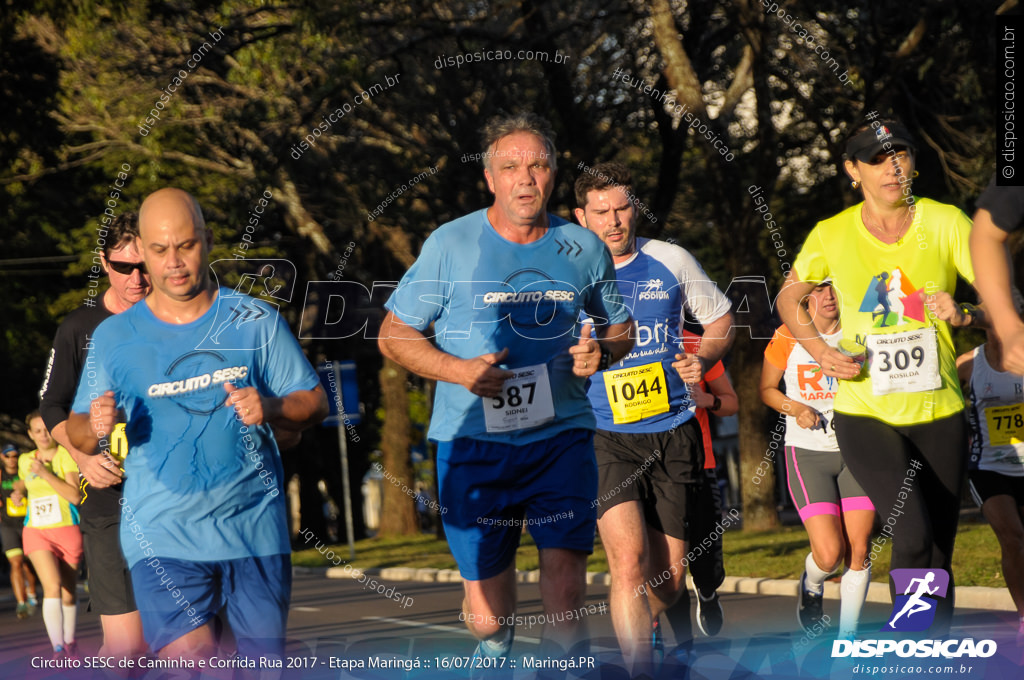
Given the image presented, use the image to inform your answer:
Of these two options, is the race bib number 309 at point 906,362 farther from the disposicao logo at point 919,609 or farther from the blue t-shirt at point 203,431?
the blue t-shirt at point 203,431

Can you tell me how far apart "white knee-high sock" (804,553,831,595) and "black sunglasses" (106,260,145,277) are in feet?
13.0

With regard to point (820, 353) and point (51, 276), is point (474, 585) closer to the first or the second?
point (820, 353)

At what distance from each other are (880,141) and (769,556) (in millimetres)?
9460

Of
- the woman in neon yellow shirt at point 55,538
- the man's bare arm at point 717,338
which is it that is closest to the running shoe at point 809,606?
the man's bare arm at point 717,338

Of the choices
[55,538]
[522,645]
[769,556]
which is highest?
[55,538]

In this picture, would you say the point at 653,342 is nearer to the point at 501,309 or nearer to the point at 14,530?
the point at 501,309

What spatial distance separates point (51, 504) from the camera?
37.4 ft

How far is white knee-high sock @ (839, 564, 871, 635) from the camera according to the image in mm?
7426

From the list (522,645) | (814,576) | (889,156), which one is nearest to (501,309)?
(889,156)

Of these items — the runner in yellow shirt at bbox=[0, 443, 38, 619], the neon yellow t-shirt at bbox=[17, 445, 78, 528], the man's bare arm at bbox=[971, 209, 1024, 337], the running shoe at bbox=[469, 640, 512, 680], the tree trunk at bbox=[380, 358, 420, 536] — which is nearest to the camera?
the man's bare arm at bbox=[971, 209, 1024, 337]

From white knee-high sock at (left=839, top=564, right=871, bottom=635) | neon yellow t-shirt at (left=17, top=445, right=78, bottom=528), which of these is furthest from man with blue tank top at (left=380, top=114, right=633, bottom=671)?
neon yellow t-shirt at (left=17, top=445, right=78, bottom=528)

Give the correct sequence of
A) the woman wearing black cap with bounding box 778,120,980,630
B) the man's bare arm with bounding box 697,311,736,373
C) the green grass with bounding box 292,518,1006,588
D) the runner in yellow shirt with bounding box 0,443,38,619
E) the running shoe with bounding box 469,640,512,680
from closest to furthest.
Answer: the woman wearing black cap with bounding box 778,120,980,630 → the running shoe with bounding box 469,640,512,680 → the man's bare arm with bounding box 697,311,736,373 → the green grass with bounding box 292,518,1006,588 → the runner in yellow shirt with bounding box 0,443,38,619

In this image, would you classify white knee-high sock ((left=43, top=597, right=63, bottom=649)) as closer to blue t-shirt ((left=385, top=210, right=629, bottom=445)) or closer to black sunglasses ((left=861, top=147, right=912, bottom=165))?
blue t-shirt ((left=385, top=210, right=629, bottom=445))

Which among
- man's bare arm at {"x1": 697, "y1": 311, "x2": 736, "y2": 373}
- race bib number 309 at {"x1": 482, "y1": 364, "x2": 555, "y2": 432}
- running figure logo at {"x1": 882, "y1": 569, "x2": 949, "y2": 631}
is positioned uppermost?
man's bare arm at {"x1": 697, "y1": 311, "x2": 736, "y2": 373}
